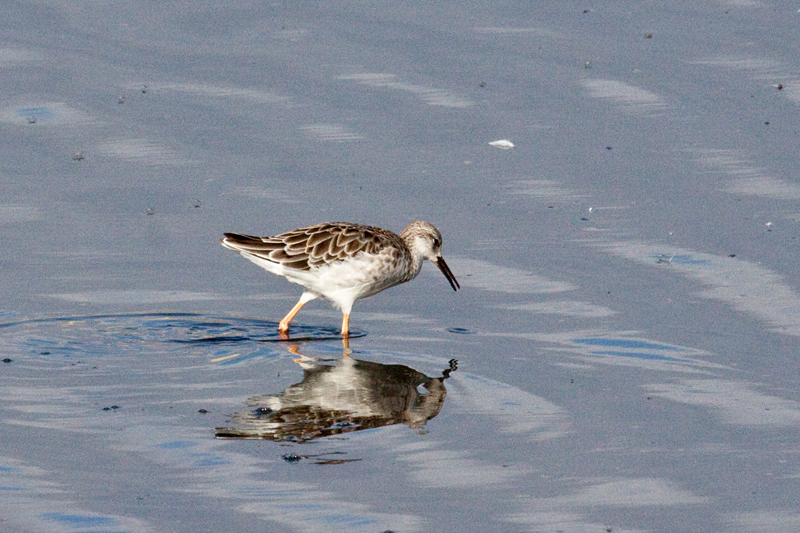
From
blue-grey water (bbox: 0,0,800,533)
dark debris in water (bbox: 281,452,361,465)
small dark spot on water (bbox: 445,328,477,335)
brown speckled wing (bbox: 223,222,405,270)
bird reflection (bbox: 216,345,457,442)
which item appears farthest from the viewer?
brown speckled wing (bbox: 223,222,405,270)

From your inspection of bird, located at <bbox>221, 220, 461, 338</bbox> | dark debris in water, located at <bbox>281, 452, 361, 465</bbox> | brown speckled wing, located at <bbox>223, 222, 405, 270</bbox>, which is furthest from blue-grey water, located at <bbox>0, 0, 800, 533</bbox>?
brown speckled wing, located at <bbox>223, 222, 405, 270</bbox>

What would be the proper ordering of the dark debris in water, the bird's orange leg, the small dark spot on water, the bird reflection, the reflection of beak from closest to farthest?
1. the dark debris in water
2. the bird reflection
3. the small dark spot on water
4. the bird's orange leg
5. the reflection of beak

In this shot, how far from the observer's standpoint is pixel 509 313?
1302 centimetres

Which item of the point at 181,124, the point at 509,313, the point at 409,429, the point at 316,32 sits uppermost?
the point at 316,32

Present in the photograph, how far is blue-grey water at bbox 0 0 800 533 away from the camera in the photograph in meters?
8.83

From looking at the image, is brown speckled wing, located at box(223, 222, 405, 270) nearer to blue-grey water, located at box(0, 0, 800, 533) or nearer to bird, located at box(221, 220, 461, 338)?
bird, located at box(221, 220, 461, 338)

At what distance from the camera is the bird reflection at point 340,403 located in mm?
9766

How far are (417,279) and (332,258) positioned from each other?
6.69ft

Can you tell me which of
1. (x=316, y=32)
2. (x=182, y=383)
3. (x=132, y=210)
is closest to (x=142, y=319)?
(x=182, y=383)

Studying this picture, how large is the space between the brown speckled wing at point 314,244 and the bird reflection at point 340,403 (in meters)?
1.58

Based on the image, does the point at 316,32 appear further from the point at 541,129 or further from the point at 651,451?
the point at 651,451

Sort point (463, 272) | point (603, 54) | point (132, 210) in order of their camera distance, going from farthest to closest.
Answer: point (603, 54) < point (132, 210) < point (463, 272)

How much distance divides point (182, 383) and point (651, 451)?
12.7ft

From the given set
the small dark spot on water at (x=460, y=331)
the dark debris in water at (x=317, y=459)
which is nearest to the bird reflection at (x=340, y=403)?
the dark debris in water at (x=317, y=459)
